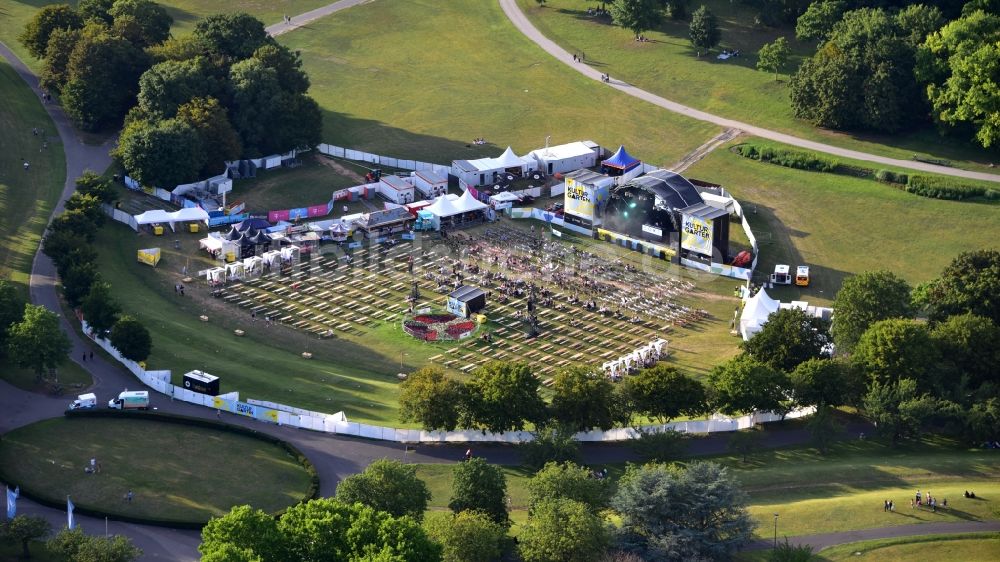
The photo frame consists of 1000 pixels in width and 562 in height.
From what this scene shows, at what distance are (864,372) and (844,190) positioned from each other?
45858 millimetres

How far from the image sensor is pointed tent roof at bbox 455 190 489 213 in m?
147

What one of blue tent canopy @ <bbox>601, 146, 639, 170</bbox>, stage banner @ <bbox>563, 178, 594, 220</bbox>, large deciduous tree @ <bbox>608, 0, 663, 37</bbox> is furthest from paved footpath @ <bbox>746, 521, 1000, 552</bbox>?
large deciduous tree @ <bbox>608, 0, 663, 37</bbox>

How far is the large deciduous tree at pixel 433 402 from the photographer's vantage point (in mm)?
105250

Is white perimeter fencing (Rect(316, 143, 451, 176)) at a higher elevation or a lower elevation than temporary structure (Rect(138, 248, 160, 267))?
higher

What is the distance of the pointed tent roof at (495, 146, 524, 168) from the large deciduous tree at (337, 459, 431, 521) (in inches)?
2696

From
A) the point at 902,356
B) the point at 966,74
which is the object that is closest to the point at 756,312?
the point at 902,356

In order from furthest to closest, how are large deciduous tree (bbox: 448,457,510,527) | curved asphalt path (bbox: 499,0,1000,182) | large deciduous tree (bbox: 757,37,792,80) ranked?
large deciduous tree (bbox: 757,37,792,80) → curved asphalt path (bbox: 499,0,1000,182) → large deciduous tree (bbox: 448,457,510,527)

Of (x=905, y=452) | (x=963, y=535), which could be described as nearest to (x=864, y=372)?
(x=905, y=452)

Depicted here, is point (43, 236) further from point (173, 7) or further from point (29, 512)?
point (173, 7)

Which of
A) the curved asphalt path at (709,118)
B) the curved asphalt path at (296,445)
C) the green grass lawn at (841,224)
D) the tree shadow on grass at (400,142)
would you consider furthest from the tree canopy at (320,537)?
the curved asphalt path at (709,118)

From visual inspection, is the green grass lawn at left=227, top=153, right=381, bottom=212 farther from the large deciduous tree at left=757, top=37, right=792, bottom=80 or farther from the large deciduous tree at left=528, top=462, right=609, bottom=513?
the large deciduous tree at left=528, top=462, right=609, bottom=513

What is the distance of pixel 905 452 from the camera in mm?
106500

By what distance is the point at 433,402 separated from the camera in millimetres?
105250

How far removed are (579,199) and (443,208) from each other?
13.3 metres
